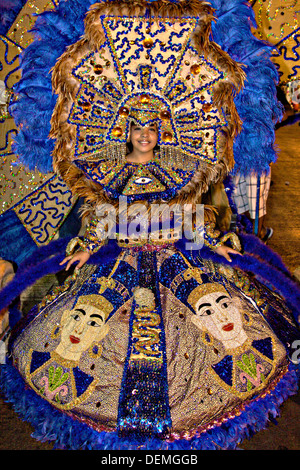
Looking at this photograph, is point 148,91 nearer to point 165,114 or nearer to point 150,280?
point 165,114

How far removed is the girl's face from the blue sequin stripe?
1.11 m

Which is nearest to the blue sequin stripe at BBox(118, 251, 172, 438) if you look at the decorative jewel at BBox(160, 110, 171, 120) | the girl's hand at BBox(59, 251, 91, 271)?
the girl's hand at BBox(59, 251, 91, 271)

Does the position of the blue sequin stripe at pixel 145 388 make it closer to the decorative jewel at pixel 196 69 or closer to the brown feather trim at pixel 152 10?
the decorative jewel at pixel 196 69

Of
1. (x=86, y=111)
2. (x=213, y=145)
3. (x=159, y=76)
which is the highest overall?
(x=159, y=76)

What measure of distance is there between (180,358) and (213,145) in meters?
1.46

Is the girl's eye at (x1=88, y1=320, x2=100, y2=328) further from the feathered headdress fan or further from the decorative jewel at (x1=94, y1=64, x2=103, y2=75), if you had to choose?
the decorative jewel at (x1=94, y1=64, x2=103, y2=75)

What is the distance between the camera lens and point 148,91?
2.79 meters

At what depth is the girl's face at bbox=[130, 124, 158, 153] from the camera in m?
2.82

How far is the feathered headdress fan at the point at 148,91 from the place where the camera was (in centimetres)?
254

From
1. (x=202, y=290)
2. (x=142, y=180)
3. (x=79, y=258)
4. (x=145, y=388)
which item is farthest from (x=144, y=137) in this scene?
(x=145, y=388)

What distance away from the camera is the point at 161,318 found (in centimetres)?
243
